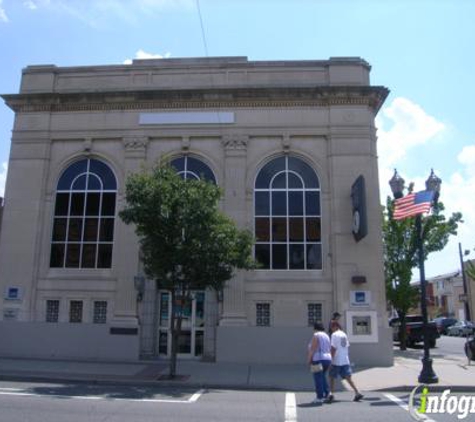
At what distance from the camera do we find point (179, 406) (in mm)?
9547

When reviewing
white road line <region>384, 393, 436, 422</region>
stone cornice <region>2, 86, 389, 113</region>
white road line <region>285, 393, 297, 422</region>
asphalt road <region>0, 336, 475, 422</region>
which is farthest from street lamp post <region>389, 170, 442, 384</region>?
stone cornice <region>2, 86, 389, 113</region>

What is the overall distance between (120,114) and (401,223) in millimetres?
14877

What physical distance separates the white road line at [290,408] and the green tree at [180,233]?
3.80 meters

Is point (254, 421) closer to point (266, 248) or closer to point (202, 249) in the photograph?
point (202, 249)

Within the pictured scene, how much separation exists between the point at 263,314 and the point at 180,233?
19.0ft

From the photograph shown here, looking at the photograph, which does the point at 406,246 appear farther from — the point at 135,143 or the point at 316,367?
the point at 316,367

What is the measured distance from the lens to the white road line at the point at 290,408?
27.7ft

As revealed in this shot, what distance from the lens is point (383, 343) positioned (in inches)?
658

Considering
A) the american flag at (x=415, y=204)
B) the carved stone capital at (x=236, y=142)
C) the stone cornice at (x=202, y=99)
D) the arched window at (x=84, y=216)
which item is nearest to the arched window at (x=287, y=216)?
the carved stone capital at (x=236, y=142)

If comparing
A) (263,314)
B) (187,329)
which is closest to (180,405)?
(187,329)

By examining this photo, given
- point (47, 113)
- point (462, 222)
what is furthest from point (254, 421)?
point (462, 222)

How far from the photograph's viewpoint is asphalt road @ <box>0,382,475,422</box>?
830 cm

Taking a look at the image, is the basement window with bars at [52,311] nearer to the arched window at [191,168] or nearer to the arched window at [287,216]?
the arched window at [191,168]

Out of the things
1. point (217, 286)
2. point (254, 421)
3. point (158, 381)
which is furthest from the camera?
point (217, 286)
